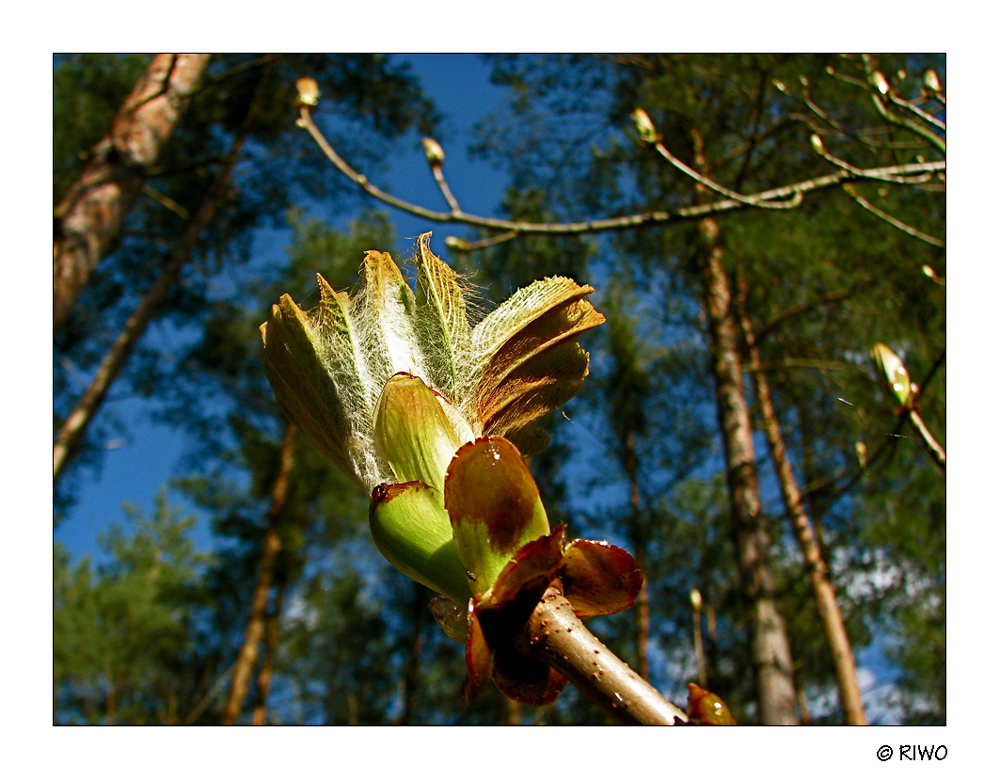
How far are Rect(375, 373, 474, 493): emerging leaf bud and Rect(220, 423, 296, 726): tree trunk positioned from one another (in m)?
8.27

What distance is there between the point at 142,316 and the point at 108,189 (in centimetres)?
330

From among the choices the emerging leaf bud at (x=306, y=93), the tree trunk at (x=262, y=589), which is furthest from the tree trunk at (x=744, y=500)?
the tree trunk at (x=262, y=589)

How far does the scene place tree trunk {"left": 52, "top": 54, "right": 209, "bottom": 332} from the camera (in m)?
3.52

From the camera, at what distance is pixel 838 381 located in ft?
18.0

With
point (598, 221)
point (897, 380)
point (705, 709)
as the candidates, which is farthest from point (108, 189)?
point (705, 709)

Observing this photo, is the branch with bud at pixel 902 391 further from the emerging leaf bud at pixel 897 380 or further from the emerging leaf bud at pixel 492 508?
the emerging leaf bud at pixel 492 508

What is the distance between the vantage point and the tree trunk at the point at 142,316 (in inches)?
216

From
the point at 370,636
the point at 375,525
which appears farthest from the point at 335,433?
the point at 370,636

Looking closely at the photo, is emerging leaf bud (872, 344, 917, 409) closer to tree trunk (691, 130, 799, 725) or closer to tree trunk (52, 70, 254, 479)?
tree trunk (691, 130, 799, 725)

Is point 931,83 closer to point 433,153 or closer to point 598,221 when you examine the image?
point 598,221

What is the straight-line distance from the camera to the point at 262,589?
930 cm

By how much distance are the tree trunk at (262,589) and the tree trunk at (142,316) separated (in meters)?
2.12

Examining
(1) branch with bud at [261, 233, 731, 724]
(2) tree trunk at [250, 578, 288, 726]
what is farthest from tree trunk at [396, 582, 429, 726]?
(1) branch with bud at [261, 233, 731, 724]

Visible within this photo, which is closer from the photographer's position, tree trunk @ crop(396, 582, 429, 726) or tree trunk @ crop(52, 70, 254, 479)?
tree trunk @ crop(52, 70, 254, 479)
